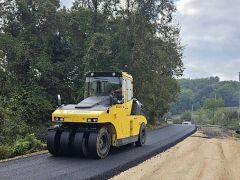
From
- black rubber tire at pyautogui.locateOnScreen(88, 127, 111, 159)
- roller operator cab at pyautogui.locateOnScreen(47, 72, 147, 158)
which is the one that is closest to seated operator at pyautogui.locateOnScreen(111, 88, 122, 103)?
roller operator cab at pyautogui.locateOnScreen(47, 72, 147, 158)

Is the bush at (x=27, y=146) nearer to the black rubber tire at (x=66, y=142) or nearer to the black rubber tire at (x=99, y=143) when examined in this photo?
the black rubber tire at (x=66, y=142)

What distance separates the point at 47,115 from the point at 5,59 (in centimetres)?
564

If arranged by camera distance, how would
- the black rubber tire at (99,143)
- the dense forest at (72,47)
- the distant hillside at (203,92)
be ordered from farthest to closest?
the distant hillside at (203,92) → the dense forest at (72,47) → the black rubber tire at (99,143)

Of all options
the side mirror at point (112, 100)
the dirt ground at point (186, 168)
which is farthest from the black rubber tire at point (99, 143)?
the dirt ground at point (186, 168)

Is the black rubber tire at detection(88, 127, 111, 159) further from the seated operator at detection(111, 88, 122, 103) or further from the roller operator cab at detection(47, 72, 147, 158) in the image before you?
the seated operator at detection(111, 88, 122, 103)

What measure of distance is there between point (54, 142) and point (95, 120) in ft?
5.56

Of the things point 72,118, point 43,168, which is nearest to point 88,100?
point 72,118

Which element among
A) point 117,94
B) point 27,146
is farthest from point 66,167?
point 117,94

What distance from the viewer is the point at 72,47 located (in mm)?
37125

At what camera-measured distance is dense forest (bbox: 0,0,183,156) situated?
106ft

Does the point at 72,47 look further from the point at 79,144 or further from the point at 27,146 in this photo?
the point at 79,144

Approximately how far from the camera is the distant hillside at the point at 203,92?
6284 inches

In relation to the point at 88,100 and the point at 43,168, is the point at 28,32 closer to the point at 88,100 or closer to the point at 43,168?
the point at 88,100

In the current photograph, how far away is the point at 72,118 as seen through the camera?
43.0 ft
